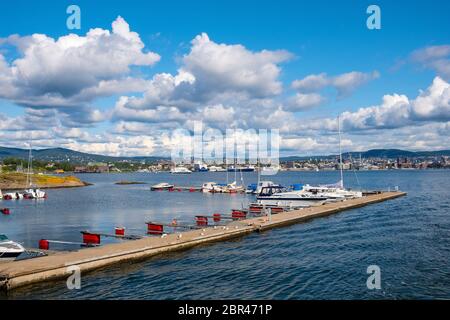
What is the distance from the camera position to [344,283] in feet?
83.5

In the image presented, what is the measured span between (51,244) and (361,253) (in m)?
26.9

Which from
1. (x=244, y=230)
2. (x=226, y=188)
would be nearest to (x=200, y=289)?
(x=244, y=230)

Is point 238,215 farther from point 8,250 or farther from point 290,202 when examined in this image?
point 8,250

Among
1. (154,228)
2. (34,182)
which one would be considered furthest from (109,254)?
(34,182)

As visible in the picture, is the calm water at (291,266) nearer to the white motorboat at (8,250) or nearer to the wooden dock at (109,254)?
the wooden dock at (109,254)

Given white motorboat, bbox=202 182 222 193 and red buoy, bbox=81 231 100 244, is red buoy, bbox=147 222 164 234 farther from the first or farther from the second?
white motorboat, bbox=202 182 222 193

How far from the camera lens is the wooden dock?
25358mm

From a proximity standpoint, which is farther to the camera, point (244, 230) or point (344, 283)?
point (244, 230)

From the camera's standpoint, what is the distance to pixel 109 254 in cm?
3075

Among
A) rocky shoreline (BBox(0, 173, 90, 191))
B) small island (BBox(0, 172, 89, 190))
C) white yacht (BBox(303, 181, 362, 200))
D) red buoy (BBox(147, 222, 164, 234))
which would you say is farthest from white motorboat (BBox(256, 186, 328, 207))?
small island (BBox(0, 172, 89, 190))

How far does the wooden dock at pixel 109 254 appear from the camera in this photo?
25358mm
